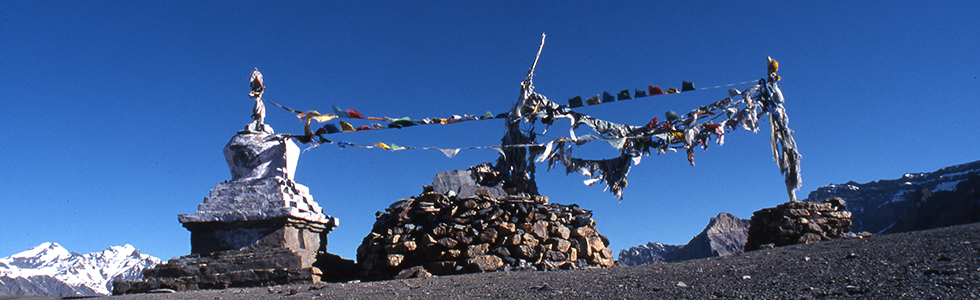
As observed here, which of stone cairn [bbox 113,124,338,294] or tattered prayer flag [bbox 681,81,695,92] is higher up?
tattered prayer flag [bbox 681,81,695,92]

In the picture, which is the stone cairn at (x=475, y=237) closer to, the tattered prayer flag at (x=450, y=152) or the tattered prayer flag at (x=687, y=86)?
the tattered prayer flag at (x=450, y=152)

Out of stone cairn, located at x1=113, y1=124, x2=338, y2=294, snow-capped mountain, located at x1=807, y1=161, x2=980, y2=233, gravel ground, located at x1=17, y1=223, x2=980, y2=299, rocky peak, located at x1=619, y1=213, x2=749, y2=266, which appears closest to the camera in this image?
gravel ground, located at x1=17, y1=223, x2=980, y2=299

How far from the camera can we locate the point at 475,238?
7555 mm

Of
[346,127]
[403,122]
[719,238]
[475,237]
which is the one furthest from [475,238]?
[719,238]

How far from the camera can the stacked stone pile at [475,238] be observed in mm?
7352

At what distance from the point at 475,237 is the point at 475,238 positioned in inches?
0.9

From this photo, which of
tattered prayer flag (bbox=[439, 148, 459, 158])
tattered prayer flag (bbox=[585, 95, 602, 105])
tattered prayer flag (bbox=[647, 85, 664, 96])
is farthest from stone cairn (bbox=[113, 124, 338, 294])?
tattered prayer flag (bbox=[647, 85, 664, 96])

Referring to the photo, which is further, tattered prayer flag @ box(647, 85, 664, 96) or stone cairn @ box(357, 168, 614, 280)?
tattered prayer flag @ box(647, 85, 664, 96)

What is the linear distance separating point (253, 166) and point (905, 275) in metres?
7.62

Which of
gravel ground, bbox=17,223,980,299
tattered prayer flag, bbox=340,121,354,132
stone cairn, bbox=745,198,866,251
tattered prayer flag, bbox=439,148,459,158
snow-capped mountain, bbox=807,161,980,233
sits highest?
snow-capped mountain, bbox=807,161,980,233

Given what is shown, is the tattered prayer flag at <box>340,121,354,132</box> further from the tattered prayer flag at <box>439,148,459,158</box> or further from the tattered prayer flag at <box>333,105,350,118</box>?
the tattered prayer flag at <box>439,148,459,158</box>

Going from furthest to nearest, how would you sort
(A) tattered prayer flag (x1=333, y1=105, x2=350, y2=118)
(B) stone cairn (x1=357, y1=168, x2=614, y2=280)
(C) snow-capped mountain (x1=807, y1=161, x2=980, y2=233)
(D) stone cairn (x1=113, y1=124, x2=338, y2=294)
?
(C) snow-capped mountain (x1=807, y1=161, x2=980, y2=233) < (A) tattered prayer flag (x1=333, y1=105, x2=350, y2=118) < (B) stone cairn (x1=357, y1=168, x2=614, y2=280) < (D) stone cairn (x1=113, y1=124, x2=338, y2=294)

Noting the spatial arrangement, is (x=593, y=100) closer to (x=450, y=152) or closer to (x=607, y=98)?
(x=607, y=98)

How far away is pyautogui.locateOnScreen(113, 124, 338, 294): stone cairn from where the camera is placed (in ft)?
22.1
